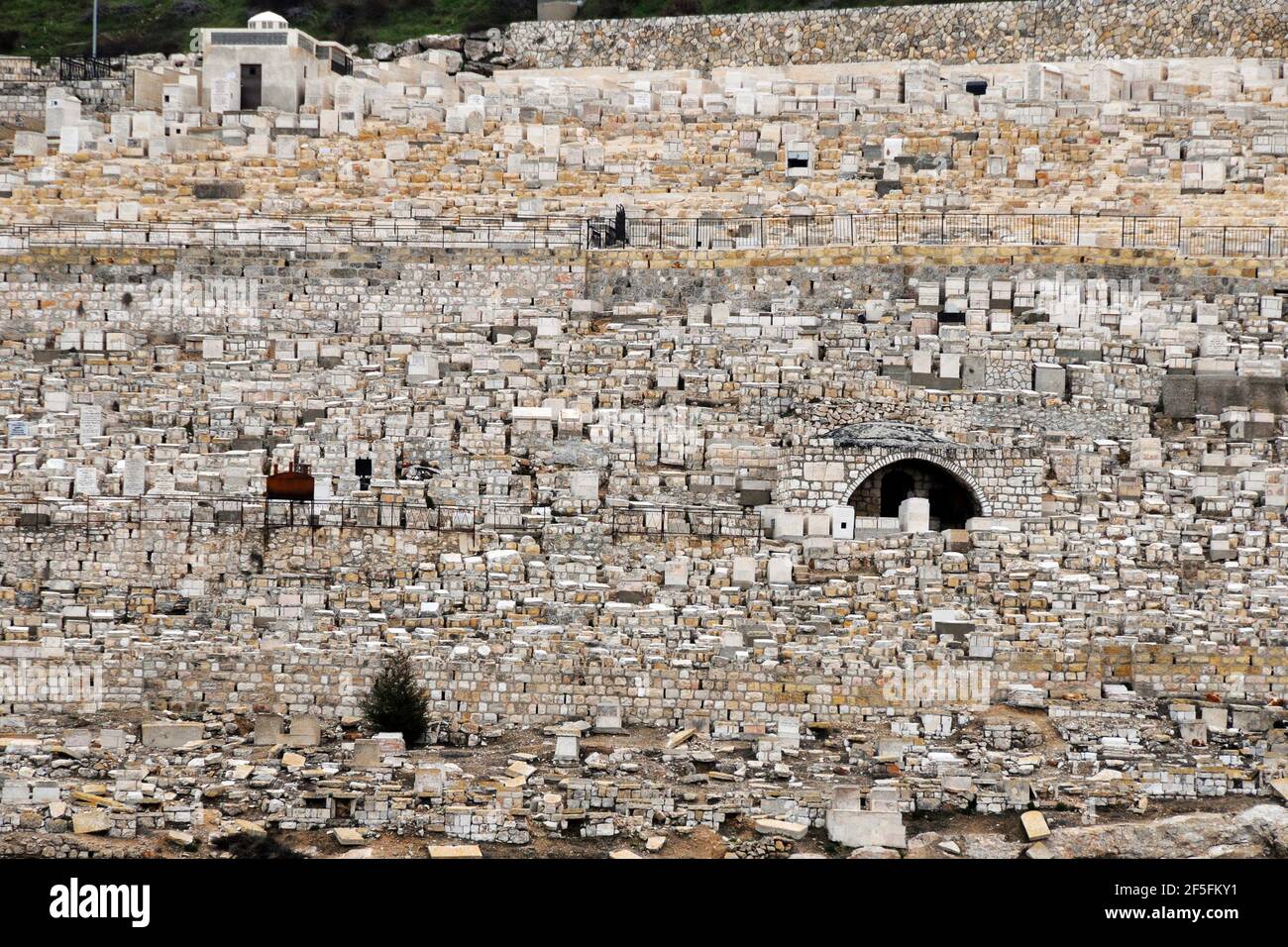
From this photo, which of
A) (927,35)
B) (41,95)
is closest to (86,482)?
(41,95)

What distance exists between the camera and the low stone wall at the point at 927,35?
125 feet

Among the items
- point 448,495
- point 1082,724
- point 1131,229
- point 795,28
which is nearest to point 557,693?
point 448,495

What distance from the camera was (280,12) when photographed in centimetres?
4778

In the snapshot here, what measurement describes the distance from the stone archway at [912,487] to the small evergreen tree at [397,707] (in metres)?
5.03

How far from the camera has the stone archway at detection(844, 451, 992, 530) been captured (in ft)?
82.4

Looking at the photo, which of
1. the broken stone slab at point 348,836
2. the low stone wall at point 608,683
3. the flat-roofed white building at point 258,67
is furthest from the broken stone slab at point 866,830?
the flat-roofed white building at point 258,67

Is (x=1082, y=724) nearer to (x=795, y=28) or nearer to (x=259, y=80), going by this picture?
(x=259, y=80)

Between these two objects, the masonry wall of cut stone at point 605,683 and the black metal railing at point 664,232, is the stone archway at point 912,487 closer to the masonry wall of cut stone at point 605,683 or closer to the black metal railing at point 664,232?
the masonry wall of cut stone at point 605,683

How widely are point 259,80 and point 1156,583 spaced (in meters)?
15.1

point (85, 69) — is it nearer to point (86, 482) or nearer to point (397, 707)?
point (86, 482)

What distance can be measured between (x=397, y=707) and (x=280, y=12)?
92.1 ft

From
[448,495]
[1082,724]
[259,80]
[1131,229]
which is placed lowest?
[1082,724]

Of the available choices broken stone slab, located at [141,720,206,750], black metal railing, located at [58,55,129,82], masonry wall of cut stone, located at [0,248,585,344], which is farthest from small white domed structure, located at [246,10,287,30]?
broken stone slab, located at [141,720,206,750]

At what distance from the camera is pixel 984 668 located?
75.1 feet
